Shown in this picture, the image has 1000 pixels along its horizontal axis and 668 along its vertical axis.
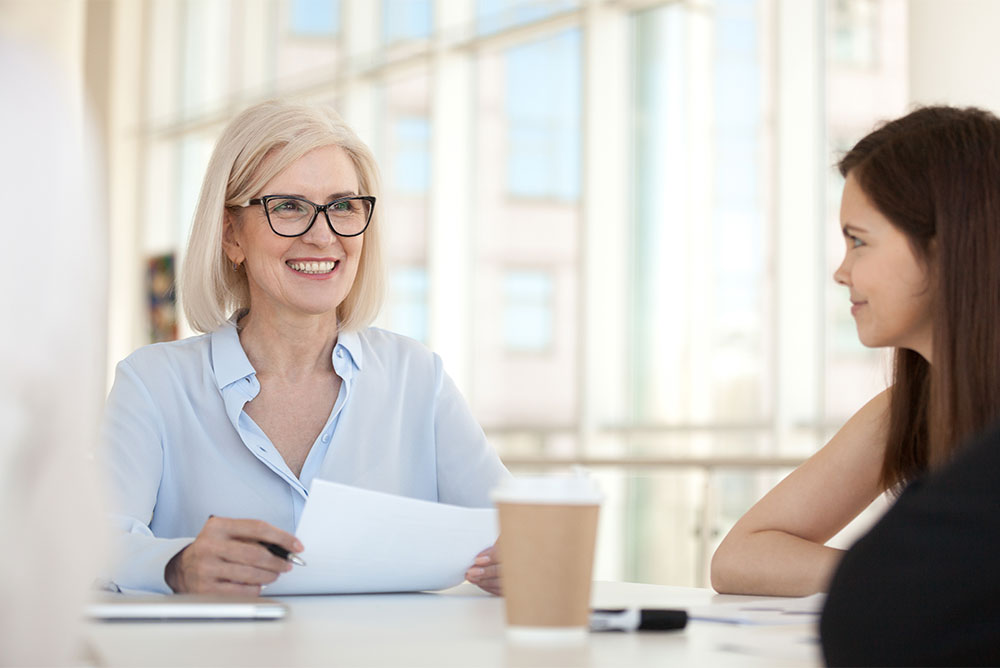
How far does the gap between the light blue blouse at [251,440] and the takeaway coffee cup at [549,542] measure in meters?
0.75

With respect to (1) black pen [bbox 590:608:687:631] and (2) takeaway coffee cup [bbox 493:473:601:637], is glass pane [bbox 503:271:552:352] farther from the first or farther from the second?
(2) takeaway coffee cup [bbox 493:473:601:637]

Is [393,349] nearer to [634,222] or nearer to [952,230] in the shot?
[952,230]

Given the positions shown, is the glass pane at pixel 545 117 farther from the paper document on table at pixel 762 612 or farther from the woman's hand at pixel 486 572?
the paper document on table at pixel 762 612

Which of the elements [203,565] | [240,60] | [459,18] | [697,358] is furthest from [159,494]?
[240,60]

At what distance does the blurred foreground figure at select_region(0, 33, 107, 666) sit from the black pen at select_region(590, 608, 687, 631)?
648mm

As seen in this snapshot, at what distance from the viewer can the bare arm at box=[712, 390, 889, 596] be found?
1.54 meters

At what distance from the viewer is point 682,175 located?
17.5ft

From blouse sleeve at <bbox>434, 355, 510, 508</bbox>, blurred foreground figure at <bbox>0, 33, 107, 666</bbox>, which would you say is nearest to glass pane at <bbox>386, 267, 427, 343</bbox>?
blouse sleeve at <bbox>434, 355, 510, 508</bbox>

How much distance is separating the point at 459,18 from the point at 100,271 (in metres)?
5.91

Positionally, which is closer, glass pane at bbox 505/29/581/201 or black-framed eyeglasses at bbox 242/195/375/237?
black-framed eyeglasses at bbox 242/195/375/237

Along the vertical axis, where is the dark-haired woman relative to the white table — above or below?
above

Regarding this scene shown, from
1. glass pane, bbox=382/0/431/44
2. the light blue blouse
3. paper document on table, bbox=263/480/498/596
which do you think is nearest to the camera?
paper document on table, bbox=263/480/498/596

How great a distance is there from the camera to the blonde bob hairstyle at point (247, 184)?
1846 mm

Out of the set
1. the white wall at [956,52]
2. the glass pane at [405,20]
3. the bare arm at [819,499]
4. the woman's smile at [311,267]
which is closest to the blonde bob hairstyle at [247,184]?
the woman's smile at [311,267]
